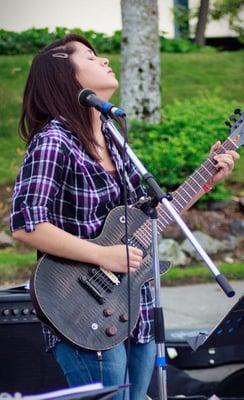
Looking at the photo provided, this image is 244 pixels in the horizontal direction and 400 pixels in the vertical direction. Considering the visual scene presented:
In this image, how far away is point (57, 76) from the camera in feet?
11.7

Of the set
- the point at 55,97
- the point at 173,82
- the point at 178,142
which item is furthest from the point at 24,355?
the point at 173,82

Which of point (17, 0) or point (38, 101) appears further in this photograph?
point (17, 0)

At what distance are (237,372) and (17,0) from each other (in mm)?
10354

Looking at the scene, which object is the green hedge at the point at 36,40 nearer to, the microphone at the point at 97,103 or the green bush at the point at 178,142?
the green bush at the point at 178,142

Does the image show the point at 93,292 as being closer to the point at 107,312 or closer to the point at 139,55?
the point at 107,312

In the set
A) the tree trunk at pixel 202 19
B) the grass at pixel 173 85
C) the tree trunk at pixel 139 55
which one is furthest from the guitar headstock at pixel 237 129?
the tree trunk at pixel 202 19

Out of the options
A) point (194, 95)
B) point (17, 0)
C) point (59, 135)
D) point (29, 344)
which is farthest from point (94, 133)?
point (17, 0)

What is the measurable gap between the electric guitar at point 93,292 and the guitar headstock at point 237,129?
20.0 inches

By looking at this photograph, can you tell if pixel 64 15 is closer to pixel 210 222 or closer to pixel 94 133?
pixel 210 222

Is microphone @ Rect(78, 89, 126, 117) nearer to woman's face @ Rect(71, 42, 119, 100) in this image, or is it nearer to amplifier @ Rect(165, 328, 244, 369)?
woman's face @ Rect(71, 42, 119, 100)

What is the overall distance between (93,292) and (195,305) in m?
4.15

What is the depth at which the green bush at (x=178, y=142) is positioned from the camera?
29.3 feet

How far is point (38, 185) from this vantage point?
3.41 m

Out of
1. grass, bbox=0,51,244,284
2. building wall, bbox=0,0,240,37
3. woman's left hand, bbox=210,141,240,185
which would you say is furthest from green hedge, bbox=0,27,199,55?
woman's left hand, bbox=210,141,240,185
